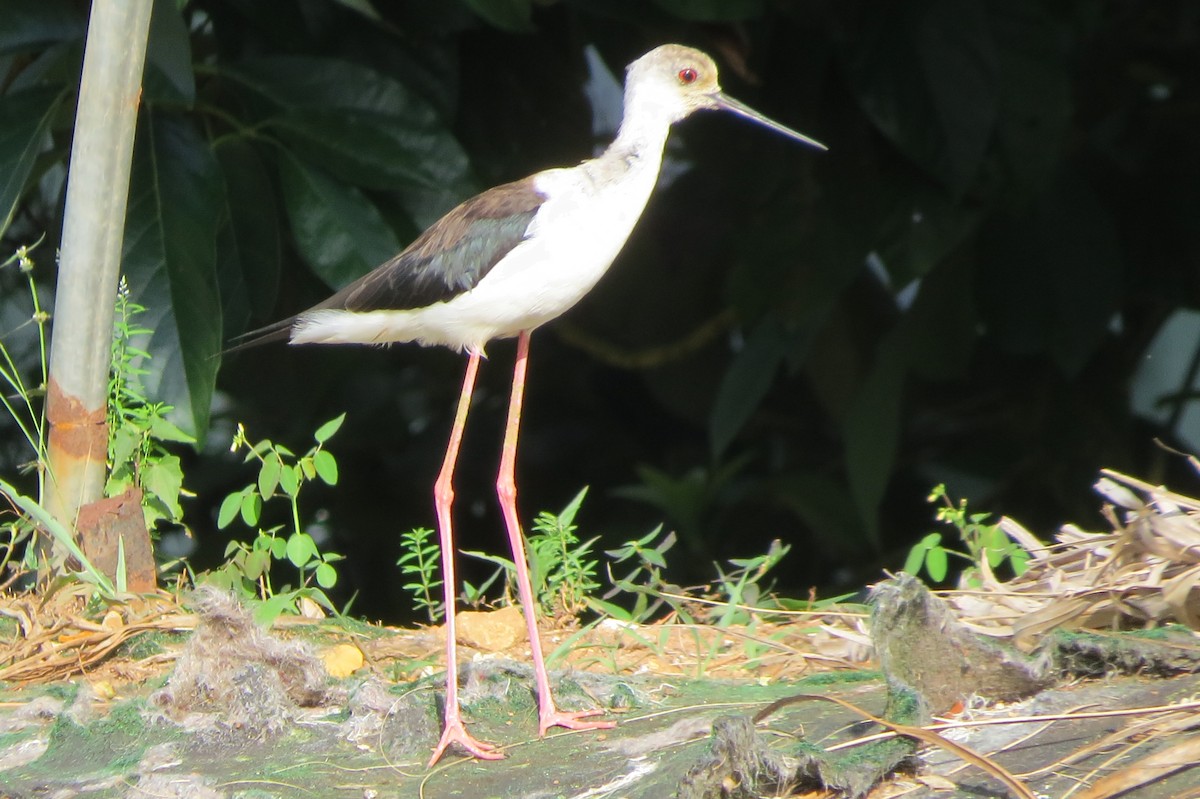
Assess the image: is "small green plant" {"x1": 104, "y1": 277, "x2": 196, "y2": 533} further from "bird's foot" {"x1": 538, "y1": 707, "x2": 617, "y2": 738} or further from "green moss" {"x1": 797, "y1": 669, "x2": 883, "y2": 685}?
"green moss" {"x1": 797, "y1": 669, "x2": 883, "y2": 685}

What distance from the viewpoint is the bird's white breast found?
9.95 ft

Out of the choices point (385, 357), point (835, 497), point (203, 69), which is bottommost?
point (835, 497)

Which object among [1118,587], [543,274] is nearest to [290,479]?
[543,274]

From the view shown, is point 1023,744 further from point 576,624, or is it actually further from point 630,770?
point 576,624

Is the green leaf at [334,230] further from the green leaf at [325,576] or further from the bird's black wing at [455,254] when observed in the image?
the green leaf at [325,576]

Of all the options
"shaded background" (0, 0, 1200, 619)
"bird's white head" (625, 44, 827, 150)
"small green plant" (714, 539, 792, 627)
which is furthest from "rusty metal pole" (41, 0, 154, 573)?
"small green plant" (714, 539, 792, 627)

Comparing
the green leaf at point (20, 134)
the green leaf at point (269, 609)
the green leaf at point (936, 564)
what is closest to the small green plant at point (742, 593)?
the green leaf at point (936, 564)

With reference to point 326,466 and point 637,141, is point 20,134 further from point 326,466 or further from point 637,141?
point 637,141

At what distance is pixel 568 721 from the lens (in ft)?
8.53

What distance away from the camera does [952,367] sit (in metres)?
5.44

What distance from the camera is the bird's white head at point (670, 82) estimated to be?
3391mm

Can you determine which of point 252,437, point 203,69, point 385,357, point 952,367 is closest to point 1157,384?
point 952,367

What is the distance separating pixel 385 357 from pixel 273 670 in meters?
3.04

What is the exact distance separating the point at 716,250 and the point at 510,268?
9.65ft
